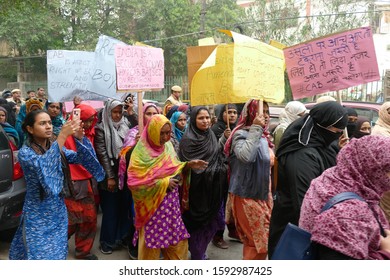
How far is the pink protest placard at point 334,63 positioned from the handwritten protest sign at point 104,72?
2.35 metres

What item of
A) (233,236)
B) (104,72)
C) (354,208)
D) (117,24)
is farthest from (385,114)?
(117,24)

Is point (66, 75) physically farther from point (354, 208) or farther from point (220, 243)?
point (354, 208)

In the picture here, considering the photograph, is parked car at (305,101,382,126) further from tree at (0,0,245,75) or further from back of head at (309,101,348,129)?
tree at (0,0,245,75)

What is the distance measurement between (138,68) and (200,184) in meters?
1.53

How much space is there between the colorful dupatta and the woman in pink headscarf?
1.74m

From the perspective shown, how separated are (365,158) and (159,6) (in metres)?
23.2

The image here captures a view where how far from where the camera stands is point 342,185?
5.80 ft

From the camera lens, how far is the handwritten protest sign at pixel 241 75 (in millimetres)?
3305

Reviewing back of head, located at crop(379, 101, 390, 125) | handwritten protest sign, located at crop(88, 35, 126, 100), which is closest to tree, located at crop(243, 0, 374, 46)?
handwritten protest sign, located at crop(88, 35, 126, 100)

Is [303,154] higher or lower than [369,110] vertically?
lower

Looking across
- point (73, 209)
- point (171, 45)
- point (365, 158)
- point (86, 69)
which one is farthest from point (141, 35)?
point (365, 158)

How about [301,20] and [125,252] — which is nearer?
[125,252]

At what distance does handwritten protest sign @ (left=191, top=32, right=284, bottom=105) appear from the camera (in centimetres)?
330

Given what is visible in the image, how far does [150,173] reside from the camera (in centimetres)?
345
